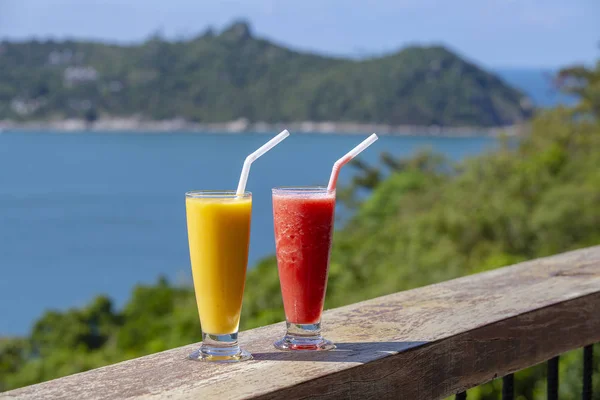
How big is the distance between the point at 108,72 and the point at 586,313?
279 ft

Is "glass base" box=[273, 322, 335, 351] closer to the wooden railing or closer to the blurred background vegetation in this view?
the wooden railing

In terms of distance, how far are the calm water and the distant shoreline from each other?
1311mm

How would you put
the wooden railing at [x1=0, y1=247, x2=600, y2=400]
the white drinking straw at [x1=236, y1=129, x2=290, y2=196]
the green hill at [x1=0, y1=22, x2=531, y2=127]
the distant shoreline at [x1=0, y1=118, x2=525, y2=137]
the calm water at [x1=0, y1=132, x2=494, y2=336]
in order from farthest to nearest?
the distant shoreline at [x1=0, y1=118, x2=525, y2=137] < the green hill at [x1=0, y1=22, x2=531, y2=127] < the calm water at [x1=0, y1=132, x2=494, y2=336] < the white drinking straw at [x1=236, y1=129, x2=290, y2=196] < the wooden railing at [x1=0, y1=247, x2=600, y2=400]

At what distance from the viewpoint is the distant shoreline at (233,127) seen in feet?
264

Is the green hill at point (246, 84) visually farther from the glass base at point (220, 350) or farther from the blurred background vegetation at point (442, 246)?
the glass base at point (220, 350)

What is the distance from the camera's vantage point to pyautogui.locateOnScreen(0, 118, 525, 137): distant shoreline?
264 ft

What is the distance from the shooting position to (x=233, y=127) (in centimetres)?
8669

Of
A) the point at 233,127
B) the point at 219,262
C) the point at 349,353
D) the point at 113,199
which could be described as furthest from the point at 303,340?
the point at 233,127

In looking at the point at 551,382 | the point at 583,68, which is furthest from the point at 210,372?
the point at 583,68

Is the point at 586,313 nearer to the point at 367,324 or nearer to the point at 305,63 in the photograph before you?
the point at 367,324

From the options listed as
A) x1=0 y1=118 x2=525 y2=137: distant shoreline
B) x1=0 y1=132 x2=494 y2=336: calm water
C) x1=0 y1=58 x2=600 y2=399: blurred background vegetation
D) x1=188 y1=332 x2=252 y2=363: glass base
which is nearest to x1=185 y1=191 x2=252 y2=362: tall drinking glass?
x1=188 y1=332 x2=252 y2=363: glass base

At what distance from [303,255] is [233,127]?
86.1 m

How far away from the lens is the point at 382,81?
76875mm

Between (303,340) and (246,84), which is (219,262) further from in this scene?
(246,84)
